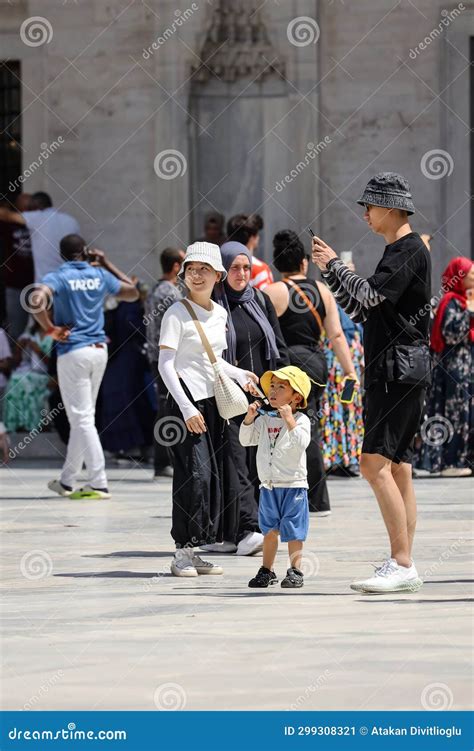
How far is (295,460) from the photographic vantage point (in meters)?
8.86

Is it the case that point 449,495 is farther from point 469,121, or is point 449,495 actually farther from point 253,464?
point 469,121

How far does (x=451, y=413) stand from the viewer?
15023 mm

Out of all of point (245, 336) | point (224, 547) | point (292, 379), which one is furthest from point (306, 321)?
point (292, 379)

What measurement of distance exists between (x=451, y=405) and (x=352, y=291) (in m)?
6.77

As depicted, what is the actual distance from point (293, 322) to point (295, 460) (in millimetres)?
3219

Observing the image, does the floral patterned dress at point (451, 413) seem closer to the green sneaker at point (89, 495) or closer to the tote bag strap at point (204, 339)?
the green sneaker at point (89, 495)

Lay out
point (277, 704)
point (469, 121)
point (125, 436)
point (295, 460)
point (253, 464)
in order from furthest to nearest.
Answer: point (469, 121) → point (125, 436) → point (253, 464) → point (295, 460) → point (277, 704)

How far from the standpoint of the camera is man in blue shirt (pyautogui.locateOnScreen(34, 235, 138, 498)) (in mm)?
13266

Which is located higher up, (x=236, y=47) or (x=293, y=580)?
(x=236, y=47)

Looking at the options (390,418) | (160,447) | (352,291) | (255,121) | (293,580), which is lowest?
(160,447)

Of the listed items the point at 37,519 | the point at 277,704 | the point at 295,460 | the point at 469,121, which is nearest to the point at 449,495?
the point at 37,519

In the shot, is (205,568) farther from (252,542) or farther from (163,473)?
(163,473)

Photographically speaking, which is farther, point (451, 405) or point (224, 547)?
point (451, 405)

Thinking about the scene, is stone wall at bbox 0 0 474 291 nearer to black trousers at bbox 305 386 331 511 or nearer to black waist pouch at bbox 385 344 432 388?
black trousers at bbox 305 386 331 511
